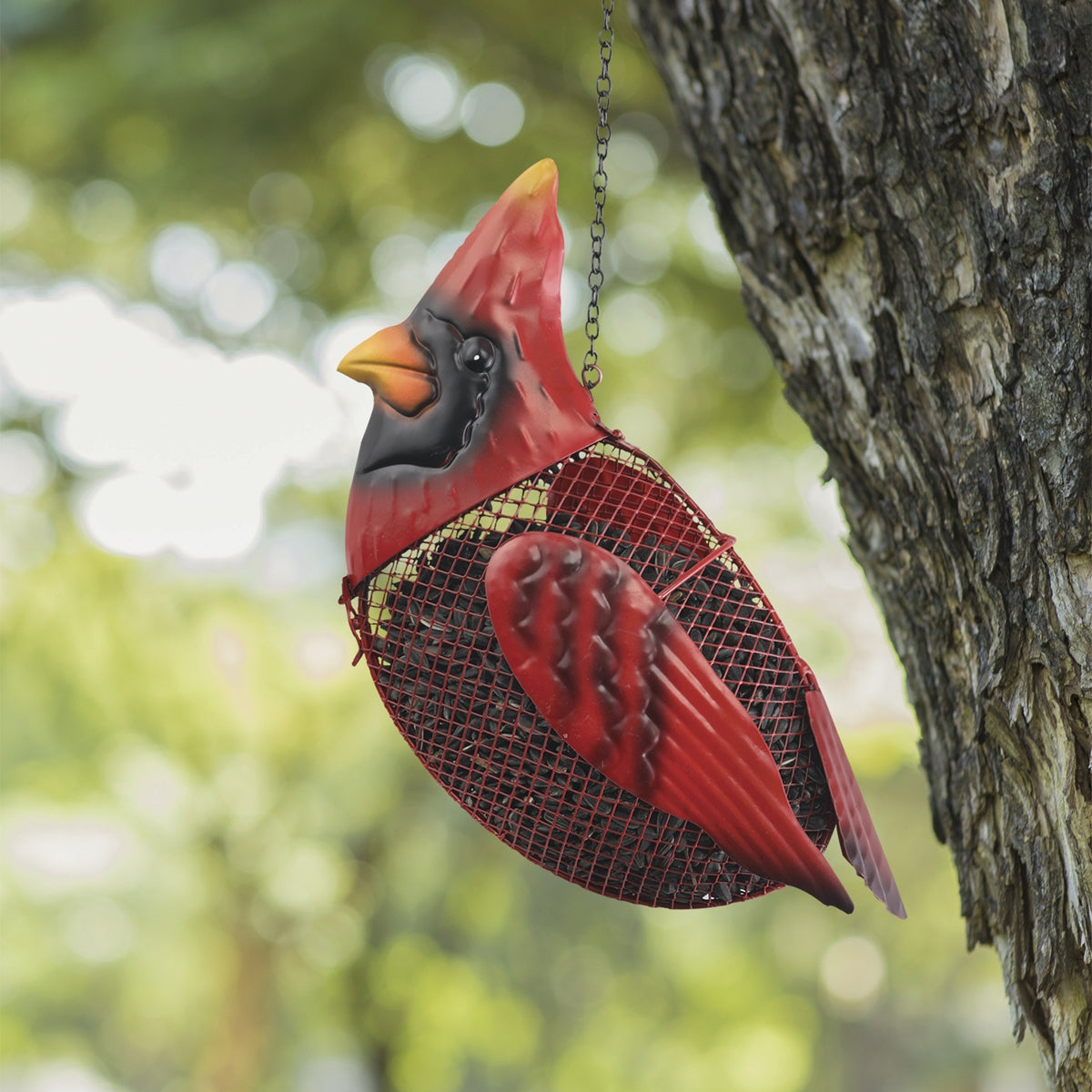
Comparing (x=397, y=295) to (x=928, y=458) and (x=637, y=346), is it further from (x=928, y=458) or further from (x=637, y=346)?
(x=928, y=458)

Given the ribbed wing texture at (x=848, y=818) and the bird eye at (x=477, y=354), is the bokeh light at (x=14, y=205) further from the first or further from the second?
the ribbed wing texture at (x=848, y=818)

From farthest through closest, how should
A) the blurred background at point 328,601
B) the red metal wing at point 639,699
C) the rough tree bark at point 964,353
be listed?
the blurred background at point 328,601, the rough tree bark at point 964,353, the red metal wing at point 639,699

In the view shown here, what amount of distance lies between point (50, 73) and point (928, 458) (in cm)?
372

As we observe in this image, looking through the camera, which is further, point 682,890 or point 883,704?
point 883,704

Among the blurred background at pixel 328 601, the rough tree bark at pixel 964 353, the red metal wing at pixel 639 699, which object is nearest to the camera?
the red metal wing at pixel 639 699

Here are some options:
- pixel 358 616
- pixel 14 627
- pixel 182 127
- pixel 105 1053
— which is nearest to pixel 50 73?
pixel 182 127

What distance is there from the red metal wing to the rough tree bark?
38 centimetres

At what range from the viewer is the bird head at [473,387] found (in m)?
1.10

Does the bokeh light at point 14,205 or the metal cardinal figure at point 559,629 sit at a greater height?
the bokeh light at point 14,205

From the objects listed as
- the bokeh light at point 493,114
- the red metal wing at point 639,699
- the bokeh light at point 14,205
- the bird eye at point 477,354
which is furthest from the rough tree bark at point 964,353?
the bokeh light at point 14,205

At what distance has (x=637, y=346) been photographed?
4.91 meters

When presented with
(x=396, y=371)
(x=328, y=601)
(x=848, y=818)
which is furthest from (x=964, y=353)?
(x=328, y=601)

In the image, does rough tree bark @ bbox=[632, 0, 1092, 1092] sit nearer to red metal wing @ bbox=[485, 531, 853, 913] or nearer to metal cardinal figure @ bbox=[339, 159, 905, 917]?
metal cardinal figure @ bbox=[339, 159, 905, 917]

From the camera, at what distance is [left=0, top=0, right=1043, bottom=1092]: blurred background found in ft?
12.5
